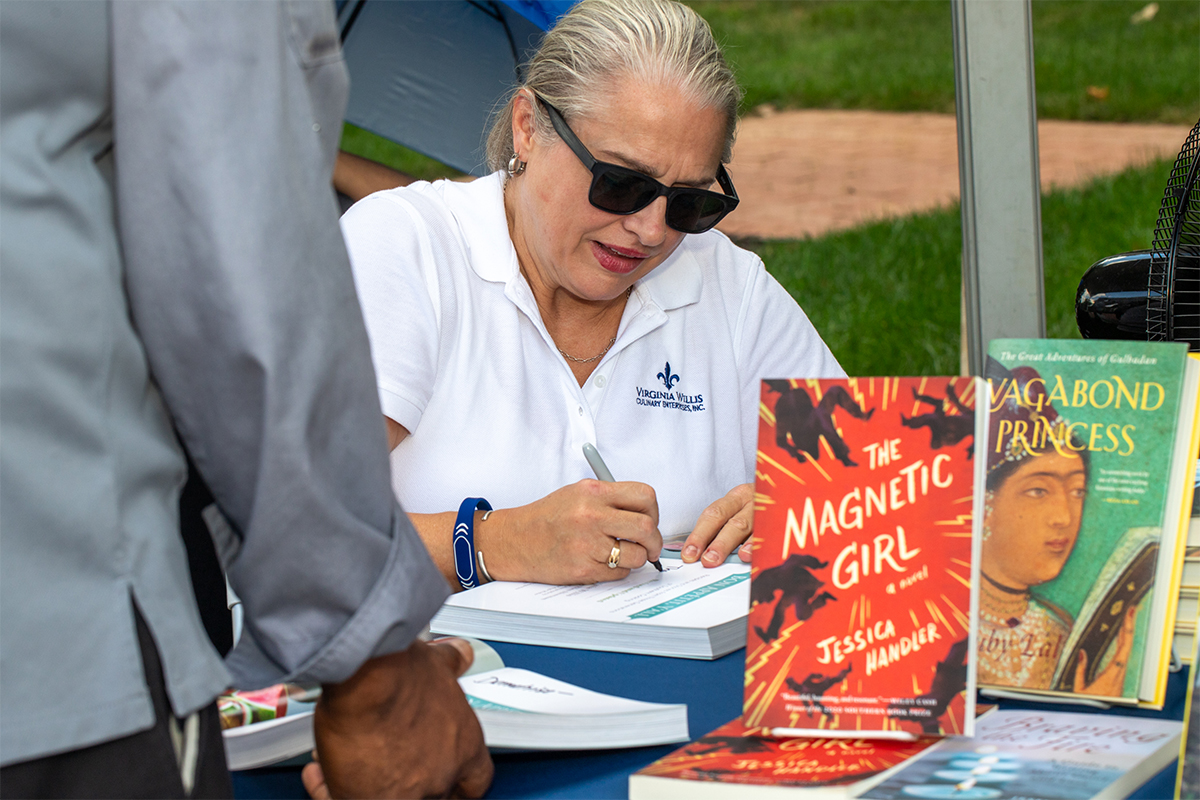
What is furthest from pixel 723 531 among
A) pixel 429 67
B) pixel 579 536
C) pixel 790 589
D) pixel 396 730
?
pixel 429 67

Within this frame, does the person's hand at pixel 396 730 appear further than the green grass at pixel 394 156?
No

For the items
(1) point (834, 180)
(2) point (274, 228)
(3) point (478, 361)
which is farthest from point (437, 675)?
(1) point (834, 180)

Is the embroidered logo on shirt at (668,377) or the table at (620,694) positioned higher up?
the embroidered logo on shirt at (668,377)

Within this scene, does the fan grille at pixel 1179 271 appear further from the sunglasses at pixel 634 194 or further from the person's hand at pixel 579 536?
the person's hand at pixel 579 536

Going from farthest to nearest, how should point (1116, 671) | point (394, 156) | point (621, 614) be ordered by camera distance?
point (394, 156) < point (621, 614) < point (1116, 671)

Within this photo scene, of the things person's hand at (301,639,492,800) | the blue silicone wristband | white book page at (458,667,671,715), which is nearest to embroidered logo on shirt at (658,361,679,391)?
the blue silicone wristband

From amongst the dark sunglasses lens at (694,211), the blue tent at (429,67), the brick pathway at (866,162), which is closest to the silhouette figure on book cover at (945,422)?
the dark sunglasses lens at (694,211)

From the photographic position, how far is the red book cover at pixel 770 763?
80cm

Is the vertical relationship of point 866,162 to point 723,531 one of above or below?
above

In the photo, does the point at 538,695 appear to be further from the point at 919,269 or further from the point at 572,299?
the point at 919,269

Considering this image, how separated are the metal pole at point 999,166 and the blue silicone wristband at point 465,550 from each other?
118 cm

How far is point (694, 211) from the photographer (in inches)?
70.3

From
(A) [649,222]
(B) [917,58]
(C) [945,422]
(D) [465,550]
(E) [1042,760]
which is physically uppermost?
(B) [917,58]

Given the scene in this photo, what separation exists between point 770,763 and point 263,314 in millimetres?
466
